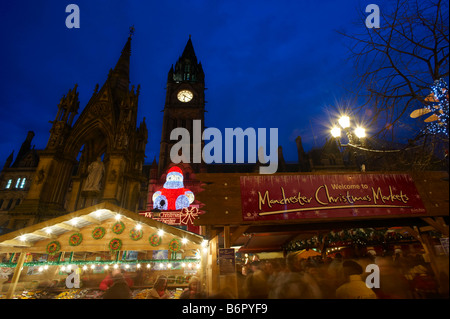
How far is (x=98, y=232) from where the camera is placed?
7656mm

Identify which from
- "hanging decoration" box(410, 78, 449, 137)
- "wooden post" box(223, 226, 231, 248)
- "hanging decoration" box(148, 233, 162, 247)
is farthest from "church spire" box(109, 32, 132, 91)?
"hanging decoration" box(410, 78, 449, 137)

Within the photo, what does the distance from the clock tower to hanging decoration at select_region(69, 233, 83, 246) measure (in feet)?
101

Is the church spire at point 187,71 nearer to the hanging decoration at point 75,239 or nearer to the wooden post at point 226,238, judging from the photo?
the hanging decoration at point 75,239

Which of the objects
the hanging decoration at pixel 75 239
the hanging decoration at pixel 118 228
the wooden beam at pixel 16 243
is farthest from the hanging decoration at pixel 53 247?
the hanging decoration at pixel 118 228

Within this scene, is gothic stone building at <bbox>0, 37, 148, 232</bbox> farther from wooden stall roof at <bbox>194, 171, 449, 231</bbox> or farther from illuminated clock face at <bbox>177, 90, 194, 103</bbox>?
illuminated clock face at <bbox>177, 90, 194, 103</bbox>

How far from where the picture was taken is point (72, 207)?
18969mm

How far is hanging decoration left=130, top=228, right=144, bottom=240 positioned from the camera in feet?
24.9

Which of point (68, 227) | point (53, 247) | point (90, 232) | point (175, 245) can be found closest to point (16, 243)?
point (53, 247)

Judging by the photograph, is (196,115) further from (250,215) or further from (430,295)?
(430,295)

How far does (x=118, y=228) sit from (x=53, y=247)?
7.60 ft

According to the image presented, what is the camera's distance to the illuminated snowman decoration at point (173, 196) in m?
22.7

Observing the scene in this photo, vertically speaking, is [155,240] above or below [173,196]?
below

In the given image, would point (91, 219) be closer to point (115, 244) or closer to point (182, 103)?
point (115, 244)

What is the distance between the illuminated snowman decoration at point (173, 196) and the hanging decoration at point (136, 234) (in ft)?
48.5
